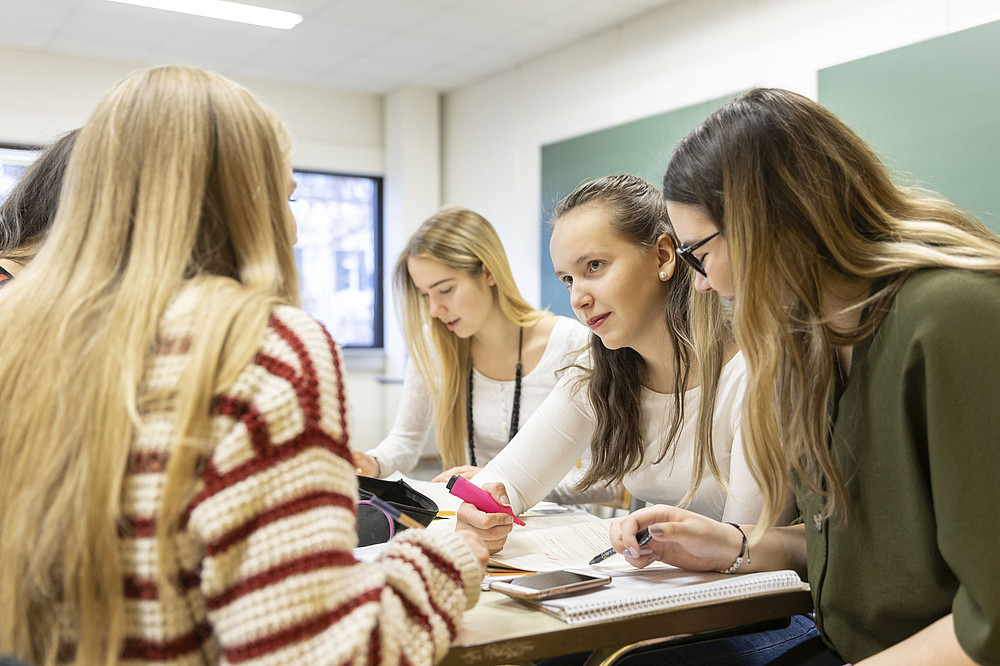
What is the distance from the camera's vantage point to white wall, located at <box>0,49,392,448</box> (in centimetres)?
538

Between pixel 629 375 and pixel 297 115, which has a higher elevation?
pixel 297 115

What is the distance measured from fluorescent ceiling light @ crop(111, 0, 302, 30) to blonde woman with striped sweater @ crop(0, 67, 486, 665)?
423 centimetres

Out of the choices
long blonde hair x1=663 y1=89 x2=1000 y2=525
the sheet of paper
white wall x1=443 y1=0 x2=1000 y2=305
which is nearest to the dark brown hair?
the sheet of paper

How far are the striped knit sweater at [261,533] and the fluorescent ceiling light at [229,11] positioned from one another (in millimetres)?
A: 4389

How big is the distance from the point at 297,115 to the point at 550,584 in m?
5.70

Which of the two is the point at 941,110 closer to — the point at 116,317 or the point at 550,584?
the point at 550,584

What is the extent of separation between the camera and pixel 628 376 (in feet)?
6.28

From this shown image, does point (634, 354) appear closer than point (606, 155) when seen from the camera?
Yes

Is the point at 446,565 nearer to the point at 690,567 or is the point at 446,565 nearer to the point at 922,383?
the point at 690,567

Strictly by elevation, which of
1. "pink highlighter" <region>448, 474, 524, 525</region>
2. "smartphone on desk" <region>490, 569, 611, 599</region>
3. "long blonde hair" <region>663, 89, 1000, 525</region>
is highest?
"long blonde hair" <region>663, 89, 1000, 525</region>

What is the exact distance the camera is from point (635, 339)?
189cm

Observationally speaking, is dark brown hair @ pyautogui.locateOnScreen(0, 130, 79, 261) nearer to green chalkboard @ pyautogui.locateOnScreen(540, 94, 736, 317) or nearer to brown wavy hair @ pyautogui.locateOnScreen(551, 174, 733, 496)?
brown wavy hair @ pyautogui.locateOnScreen(551, 174, 733, 496)

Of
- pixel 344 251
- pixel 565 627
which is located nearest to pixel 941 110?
pixel 565 627

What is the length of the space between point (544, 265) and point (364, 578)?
4.76m
